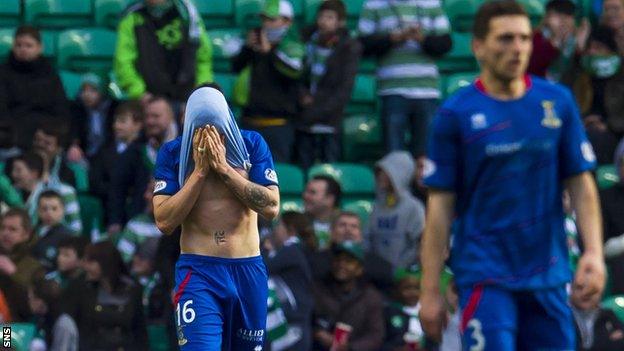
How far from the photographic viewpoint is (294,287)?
13.0 metres

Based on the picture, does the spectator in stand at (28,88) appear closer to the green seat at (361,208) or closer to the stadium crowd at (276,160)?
the stadium crowd at (276,160)

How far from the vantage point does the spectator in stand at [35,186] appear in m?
14.5

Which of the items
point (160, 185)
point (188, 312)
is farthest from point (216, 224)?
point (188, 312)

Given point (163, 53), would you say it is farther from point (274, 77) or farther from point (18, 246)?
point (18, 246)

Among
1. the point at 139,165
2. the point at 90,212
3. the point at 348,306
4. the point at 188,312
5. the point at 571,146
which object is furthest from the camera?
the point at 90,212

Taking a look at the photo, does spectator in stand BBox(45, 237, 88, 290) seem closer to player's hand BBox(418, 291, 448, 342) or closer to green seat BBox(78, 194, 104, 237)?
green seat BBox(78, 194, 104, 237)

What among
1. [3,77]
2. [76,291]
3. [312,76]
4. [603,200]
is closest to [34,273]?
[76,291]

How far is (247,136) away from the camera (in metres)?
9.31

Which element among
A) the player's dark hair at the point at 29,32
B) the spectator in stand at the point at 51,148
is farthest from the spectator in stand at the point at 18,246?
the player's dark hair at the point at 29,32

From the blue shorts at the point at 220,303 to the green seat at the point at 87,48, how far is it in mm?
7796

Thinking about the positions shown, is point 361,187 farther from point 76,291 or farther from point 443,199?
point 443,199

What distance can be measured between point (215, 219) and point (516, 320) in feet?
7.41

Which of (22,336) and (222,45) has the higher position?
(222,45)

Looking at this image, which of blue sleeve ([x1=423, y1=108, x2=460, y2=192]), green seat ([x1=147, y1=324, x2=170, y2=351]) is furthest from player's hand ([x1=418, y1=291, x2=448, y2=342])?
green seat ([x1=147, y1=324, x2=170, y2=351])
